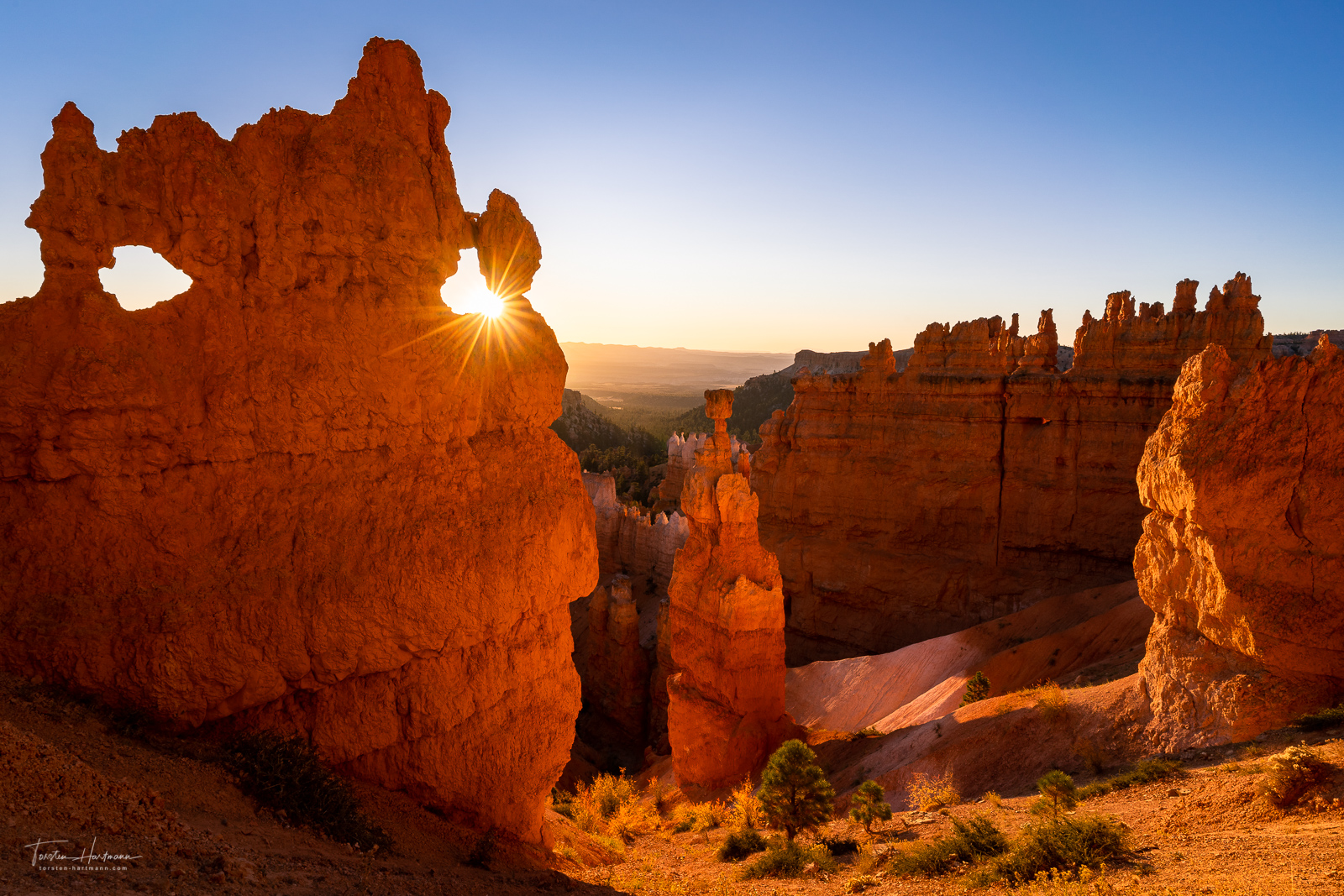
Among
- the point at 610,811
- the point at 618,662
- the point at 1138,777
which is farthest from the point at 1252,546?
the point at 618,662

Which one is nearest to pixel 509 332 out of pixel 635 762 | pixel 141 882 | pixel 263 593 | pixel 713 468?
pixel 263 593

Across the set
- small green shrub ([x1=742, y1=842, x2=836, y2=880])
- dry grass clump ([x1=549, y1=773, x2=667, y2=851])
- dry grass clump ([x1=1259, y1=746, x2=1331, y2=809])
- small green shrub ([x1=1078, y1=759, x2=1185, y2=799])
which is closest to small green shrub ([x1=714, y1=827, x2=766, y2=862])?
small green shrub ([x1=742, y1=842, x2=836, y2=880])

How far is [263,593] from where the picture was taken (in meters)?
6.01

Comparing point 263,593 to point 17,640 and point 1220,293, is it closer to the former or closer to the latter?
point 17,640

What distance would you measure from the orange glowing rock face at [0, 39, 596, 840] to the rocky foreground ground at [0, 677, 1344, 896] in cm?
52

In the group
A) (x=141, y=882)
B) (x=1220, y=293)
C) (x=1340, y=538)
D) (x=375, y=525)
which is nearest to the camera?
(x=141, y=882)

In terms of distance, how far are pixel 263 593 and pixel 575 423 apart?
56.8 metres

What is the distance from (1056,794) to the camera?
32.7ft

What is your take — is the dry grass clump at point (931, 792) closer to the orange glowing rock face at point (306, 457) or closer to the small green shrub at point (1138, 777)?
the small green shrub at point (1138, 777)

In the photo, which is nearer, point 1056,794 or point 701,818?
point 1056,794

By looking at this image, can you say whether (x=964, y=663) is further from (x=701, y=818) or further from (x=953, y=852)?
(x=953, y=852)

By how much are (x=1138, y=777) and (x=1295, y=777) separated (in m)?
2.49

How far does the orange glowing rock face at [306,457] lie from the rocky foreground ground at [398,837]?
519 mm

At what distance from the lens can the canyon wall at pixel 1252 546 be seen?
9773mm
